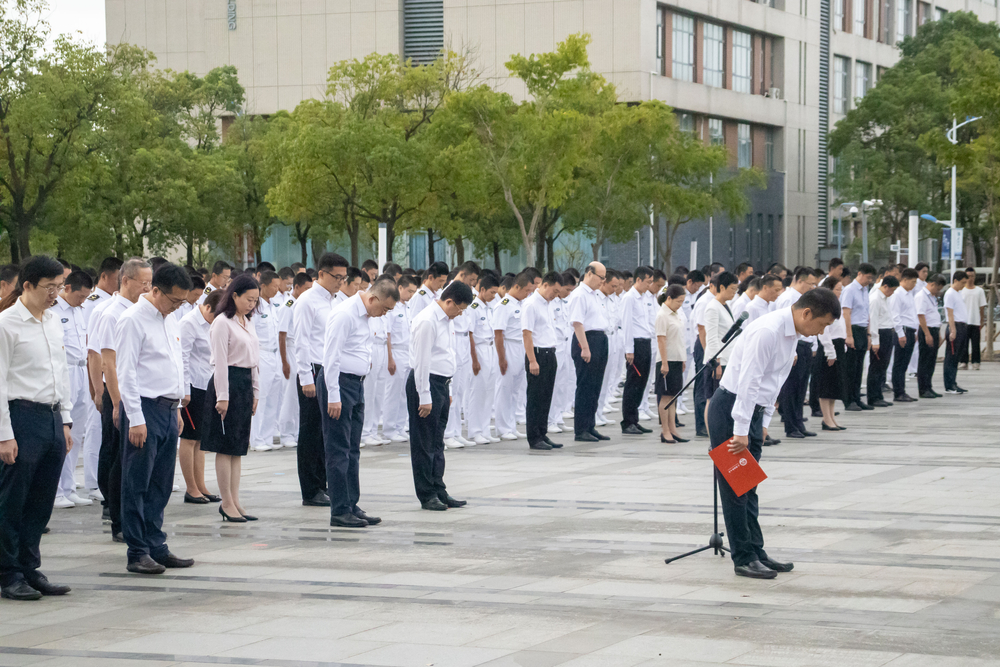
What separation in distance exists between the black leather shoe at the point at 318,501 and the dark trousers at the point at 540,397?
452cm

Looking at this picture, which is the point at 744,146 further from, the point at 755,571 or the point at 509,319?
the point at 755,571

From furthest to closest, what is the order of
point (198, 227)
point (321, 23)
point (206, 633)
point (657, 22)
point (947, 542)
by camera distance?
point (321, 23)
point (657, 22)
point (198, 227)
point (947, 542)
point (206, 633)

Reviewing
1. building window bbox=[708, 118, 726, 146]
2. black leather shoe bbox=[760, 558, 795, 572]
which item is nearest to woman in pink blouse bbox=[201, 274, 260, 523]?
black leather shoe bbox=[760, 558, 795, 572]

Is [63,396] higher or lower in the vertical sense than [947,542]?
higher

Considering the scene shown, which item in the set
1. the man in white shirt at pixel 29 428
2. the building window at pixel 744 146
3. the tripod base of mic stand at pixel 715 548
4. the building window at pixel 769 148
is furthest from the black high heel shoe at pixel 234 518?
the building window at pixel 769 148

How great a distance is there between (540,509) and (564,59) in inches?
1132

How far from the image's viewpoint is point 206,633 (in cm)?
A: 736

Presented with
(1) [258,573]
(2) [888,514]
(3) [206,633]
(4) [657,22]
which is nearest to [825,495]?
(2) [888,514]

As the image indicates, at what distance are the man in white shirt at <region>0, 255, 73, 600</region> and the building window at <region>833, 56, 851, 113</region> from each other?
62034 mm

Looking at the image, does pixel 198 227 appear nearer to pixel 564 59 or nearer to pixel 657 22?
pixel 564 59

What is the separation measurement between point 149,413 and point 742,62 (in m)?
52.9

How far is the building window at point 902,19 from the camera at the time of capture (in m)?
71.9

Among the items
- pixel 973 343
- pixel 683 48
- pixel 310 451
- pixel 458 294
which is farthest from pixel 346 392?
pixel 683 48

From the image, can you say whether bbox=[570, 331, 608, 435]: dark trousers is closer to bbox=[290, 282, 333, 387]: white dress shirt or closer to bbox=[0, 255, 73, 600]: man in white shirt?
bbox=[290, 282, 333, 387]: white dress shirt
